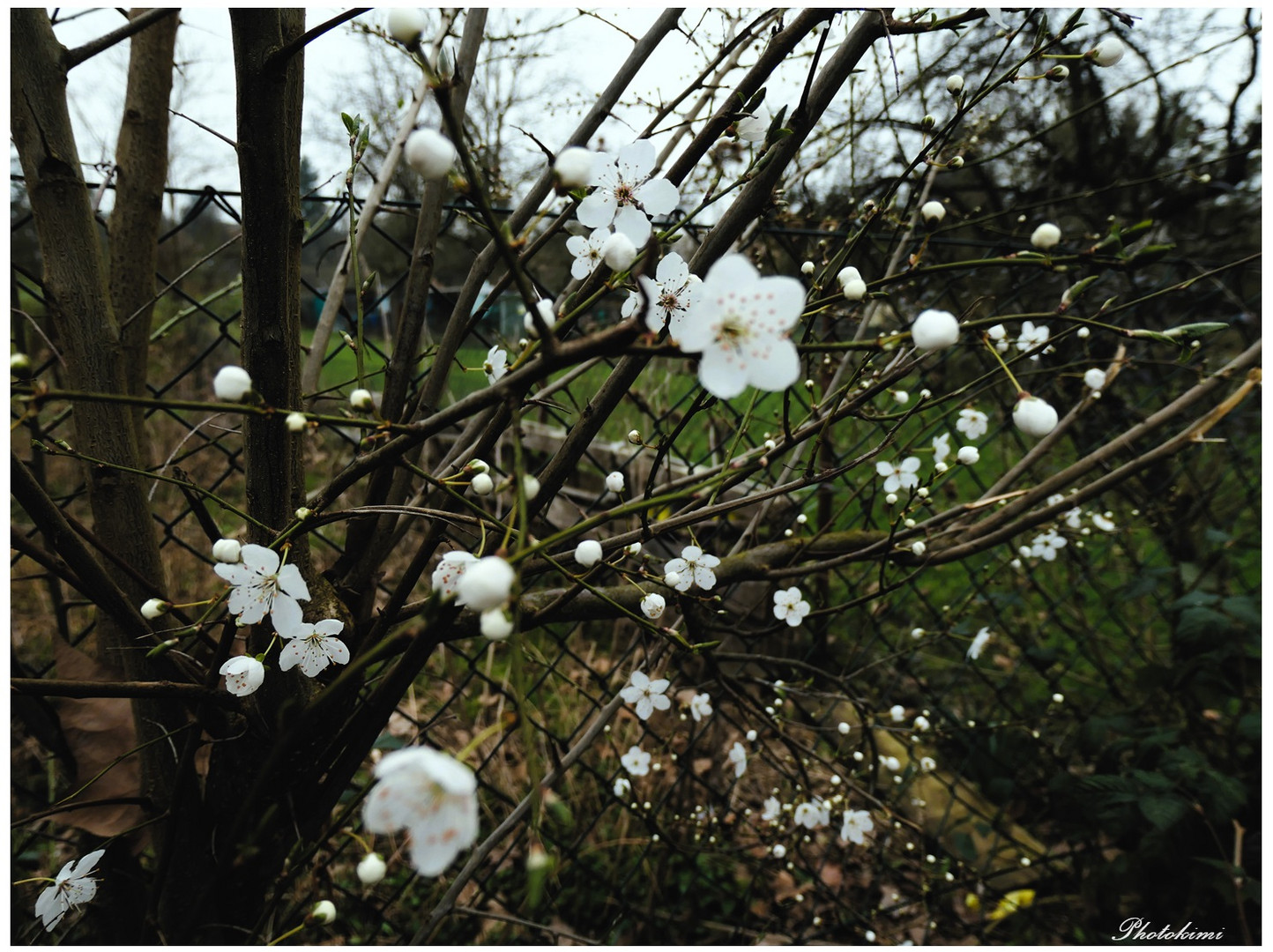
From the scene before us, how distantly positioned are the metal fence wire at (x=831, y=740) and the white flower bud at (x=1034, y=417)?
51cm

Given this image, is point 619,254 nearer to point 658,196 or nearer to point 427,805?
point 658,196

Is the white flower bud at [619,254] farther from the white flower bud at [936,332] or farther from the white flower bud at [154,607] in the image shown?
the white flower bud at [154,607]

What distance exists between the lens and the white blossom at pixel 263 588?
0.76 metres

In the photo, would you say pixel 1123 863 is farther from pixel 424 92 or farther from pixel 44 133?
pixel 44 133

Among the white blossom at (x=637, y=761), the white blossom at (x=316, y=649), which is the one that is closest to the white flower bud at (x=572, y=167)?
the white blossom at (x=316, y=649)

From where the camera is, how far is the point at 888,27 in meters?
0.81

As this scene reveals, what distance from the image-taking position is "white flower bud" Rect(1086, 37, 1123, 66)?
36.0 inches

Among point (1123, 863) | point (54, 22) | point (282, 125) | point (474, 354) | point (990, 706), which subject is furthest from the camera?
point (990, 706)

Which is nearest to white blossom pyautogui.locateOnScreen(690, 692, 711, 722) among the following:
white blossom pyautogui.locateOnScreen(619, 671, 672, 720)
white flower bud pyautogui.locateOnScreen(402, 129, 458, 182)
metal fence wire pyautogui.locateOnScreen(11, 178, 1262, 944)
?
metal fence wire pyautogui.locateOnScreen(11, 178, 1262, 944)

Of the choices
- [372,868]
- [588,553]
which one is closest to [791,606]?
[588,553]

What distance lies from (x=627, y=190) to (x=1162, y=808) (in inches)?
74.8

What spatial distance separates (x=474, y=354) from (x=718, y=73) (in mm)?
1101

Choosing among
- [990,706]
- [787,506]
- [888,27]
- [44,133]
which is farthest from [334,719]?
[990,706]

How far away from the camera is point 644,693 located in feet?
4.65
